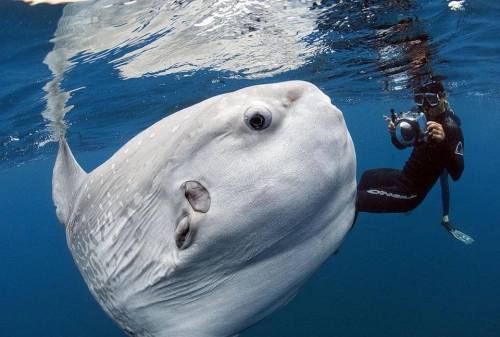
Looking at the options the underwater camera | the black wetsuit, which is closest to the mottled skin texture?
the black wetsuit

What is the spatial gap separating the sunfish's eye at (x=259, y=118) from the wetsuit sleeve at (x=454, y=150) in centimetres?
490

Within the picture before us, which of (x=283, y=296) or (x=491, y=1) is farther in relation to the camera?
(x=491, y=1)

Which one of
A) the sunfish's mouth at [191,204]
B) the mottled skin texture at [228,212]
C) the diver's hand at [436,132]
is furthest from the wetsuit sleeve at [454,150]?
the sunfish's mouth at [191,204]

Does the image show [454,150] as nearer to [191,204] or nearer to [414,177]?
[414,177]

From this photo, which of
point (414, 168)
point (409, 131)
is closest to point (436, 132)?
point (409, 131)

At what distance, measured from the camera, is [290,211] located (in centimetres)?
180

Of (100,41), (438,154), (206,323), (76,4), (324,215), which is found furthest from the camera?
(100,41)

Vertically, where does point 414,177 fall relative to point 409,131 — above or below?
below

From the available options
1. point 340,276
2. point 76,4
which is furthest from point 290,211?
point 340,276

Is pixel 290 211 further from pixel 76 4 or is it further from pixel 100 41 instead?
pixel 100 41

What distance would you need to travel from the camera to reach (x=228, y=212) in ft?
5.89

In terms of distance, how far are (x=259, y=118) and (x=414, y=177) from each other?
4.82 metres

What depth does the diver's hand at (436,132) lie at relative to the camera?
5.77 m

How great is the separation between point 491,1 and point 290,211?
381 inches
